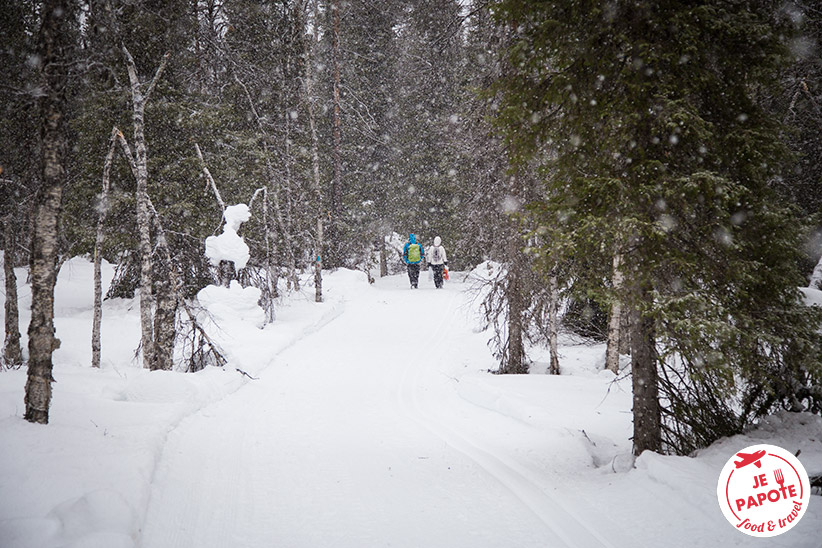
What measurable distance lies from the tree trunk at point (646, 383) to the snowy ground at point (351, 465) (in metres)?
0.48

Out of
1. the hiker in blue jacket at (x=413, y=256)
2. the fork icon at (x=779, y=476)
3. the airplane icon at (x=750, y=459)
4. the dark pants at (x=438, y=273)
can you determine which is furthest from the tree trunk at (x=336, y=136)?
the fork icon at (x=779, y=476)

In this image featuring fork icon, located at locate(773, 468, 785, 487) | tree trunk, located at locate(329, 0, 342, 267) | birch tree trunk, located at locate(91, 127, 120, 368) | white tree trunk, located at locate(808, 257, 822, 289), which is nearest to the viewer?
fork icon, located at locate(773, 468, 785, 487)

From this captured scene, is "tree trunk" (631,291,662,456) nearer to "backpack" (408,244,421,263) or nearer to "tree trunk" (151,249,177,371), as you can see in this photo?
"tree trunk" (151,249,177,371)

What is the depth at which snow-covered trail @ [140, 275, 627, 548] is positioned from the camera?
4164mm

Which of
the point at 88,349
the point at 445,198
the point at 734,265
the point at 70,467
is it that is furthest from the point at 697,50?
the point at 445,198

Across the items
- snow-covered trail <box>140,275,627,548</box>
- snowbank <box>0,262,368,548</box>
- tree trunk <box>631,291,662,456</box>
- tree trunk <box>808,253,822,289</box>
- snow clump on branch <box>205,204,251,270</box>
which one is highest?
snow clump on branch <box>205,204,251,270</box>

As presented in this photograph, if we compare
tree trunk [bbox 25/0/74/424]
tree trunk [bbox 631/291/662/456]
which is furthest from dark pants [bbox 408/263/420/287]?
tree trunk [bbox 25/0/74/424]

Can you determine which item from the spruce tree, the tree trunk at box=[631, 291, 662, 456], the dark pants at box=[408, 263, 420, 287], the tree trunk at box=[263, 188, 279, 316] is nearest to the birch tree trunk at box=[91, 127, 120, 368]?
the tree trunk at box=[263, 188, 279, 316]

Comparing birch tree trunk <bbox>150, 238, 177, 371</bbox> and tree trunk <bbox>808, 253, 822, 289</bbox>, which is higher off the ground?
tree trunk <bbox>808, 253, 822, 289</bbox>

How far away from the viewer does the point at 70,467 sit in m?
4.38

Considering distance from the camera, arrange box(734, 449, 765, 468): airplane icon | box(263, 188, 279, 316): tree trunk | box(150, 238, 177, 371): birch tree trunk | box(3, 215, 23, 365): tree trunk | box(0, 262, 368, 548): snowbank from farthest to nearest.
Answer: box(263, 188, 279, 316): tree trunk < box(3, 215, 23, 365): tree trunk < box(150, 238, 177, 371): birch tree trunk < box(734, 449, 765, 468): airplane icon < box(0, 262, 368, 548): snowbank

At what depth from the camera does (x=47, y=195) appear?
5.16 metres

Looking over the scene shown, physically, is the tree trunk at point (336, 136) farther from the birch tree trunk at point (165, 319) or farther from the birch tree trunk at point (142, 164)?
the birch tree trunk at point (142, 164)

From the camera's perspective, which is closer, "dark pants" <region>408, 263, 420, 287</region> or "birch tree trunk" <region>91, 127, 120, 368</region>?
"birch tree trunk" <region>91, 127, 120, 368</region>
